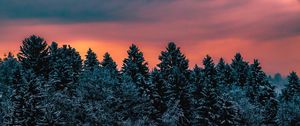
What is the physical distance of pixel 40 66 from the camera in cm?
6888

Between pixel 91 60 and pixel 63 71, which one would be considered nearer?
pixel 63 71

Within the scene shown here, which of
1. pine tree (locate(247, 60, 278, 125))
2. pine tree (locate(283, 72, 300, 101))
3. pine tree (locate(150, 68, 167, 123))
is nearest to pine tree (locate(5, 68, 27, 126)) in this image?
pine tree (locate(150, 68, 167, 123))

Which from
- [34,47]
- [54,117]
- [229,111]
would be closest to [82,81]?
[54,117]

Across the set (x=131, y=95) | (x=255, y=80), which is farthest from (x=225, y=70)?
(x=131, y=95)

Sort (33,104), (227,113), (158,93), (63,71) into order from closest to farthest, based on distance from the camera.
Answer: (33,104)
(227,113)
(158,93)
(63,71)

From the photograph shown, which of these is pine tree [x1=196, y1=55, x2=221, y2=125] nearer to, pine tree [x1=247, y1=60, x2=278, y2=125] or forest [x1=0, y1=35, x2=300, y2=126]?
forest [x1=0, y1=35, x2=300, y2=126]

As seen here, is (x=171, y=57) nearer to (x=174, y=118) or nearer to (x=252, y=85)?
(x=252, y=85)

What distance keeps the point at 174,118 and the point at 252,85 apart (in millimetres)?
25664

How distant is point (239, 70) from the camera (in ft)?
282

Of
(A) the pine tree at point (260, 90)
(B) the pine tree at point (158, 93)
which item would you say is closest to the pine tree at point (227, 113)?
(B) the pine tree at point (158, 93)

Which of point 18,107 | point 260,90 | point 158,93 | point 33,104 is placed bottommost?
point 18,107

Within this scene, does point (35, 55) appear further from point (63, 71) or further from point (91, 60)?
point (91, 60)

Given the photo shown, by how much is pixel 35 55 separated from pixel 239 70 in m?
39.0

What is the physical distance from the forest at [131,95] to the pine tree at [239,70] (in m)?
2.56
